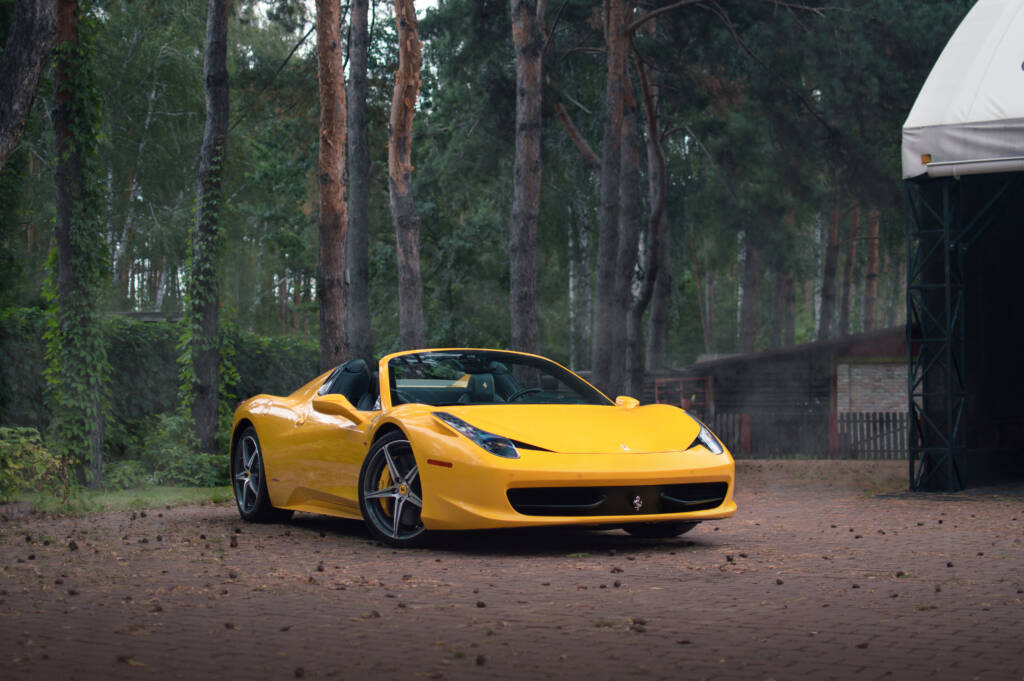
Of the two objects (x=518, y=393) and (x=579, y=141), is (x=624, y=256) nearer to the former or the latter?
(x=579, y=141)

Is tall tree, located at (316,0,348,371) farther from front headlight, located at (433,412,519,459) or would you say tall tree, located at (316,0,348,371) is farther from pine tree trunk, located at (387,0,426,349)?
front headlight, located at (433,412,519,459)

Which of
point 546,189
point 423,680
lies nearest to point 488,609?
point 423,680

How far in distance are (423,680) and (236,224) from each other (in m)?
45.7

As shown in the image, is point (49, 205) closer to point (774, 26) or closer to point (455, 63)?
point (455, 63)

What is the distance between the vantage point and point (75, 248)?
16172mm

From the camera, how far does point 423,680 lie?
4730mm

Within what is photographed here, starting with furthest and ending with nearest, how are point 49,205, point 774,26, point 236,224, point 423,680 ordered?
point 236,224
point 49,205
point 774,26
point 423,680

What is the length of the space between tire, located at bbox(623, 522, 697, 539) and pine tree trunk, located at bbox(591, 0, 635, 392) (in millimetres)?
17774

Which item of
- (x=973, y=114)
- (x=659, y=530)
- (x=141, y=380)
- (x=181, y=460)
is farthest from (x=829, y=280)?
(x=659, y=530)

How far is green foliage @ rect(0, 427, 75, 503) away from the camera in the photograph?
38.4 ft

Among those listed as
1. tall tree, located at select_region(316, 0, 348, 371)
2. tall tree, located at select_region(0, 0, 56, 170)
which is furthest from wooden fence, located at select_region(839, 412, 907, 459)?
tall tree, located at select_region(0, 0, 56, 170)

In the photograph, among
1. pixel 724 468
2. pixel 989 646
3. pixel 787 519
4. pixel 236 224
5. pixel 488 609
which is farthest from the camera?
pixel 236 224

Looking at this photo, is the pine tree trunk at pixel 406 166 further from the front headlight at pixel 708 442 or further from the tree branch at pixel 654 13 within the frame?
the front headlight at pixel 708 442

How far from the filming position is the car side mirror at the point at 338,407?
9.50 metres
